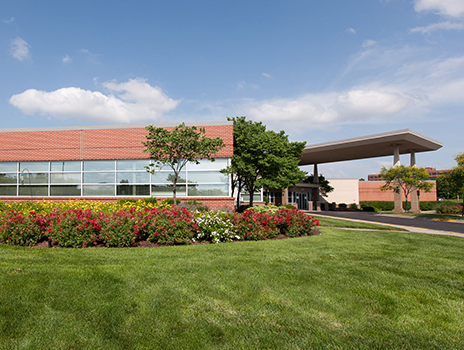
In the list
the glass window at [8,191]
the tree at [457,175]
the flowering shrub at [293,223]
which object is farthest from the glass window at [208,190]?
the tree at [457,175]

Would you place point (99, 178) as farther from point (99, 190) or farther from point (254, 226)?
point (254, 226)

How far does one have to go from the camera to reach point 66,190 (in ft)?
61.7

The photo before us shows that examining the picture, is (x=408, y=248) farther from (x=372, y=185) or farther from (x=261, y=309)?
(x=372, y=185)

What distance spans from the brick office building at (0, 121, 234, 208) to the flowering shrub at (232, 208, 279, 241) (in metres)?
7.27

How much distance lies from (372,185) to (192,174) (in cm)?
4871

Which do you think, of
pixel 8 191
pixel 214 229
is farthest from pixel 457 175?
pixel 8 191

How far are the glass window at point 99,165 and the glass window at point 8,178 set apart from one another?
15.7ft

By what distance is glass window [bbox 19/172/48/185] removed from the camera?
19.1 meters

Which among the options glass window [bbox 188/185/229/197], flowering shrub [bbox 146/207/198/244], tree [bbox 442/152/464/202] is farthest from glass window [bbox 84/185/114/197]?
tree [bbox 442/152/464/202]

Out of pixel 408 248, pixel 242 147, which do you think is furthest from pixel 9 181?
pixel 408 248

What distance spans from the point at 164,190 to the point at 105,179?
3842mm

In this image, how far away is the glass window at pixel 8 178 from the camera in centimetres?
1941

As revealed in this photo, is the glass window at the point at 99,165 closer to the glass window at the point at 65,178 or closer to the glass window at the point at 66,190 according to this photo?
the glass window at the point at 65,178

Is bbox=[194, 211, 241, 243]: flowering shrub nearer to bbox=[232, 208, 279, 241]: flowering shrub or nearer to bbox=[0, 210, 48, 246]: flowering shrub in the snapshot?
bbox=[232, 208, 279, 241]: flowering shrub
